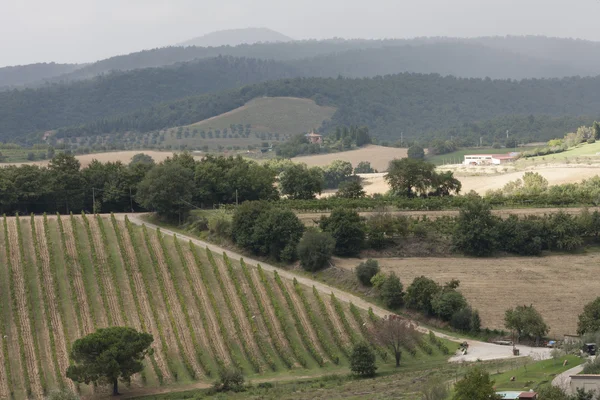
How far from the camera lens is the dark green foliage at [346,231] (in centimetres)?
8250

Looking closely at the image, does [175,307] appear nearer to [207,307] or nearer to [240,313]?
[207,307]

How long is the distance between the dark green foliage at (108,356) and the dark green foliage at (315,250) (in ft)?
67.5

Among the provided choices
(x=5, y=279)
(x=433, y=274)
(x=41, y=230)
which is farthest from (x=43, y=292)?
(x=433, y=274)

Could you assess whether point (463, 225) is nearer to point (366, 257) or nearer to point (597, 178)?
point (366, 257)

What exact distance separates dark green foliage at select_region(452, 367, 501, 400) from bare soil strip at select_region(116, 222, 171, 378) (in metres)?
22.9

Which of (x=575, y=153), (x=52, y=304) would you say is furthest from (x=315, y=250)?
(x=575, y=153)

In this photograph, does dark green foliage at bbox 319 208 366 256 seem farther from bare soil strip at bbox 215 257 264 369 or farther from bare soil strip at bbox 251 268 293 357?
bare soil strip at bbox 215 257 264 369

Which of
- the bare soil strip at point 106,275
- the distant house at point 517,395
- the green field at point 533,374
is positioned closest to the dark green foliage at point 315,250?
the bare soil strip at point 106,275

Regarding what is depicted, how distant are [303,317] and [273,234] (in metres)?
12.6

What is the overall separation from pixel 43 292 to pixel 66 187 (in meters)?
22.3

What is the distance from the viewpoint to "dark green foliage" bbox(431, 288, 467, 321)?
70.1 meters

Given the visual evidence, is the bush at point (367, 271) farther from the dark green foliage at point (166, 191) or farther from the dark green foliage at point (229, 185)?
the dark green foliage at point (229, 185)

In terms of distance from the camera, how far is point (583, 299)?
73.5m

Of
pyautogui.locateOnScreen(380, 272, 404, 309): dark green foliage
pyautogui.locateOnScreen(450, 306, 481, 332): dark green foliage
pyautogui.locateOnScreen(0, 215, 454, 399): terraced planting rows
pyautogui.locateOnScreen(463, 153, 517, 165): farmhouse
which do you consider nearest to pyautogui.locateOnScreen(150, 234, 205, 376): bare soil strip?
pyautogui.locateOnScreen(0, 215, 454, 399): terraced planting rows
